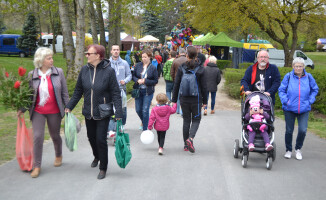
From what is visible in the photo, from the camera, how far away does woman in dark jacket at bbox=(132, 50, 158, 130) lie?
782cm

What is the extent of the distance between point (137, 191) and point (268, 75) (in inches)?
127

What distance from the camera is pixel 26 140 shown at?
5.47 m

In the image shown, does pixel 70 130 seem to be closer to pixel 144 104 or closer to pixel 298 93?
pixel 144 104

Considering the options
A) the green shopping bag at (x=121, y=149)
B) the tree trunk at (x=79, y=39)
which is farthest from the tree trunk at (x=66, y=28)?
the green shopping bag at (x=121, y=149)

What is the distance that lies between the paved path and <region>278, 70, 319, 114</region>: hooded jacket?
962mm

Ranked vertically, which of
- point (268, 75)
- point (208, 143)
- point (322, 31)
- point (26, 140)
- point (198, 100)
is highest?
point (322, 31)

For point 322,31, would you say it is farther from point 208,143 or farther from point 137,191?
point 137,191

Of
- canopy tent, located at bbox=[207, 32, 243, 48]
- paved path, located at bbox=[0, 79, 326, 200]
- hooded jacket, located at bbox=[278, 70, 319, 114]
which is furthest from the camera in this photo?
canopy tent, located at bbox=[207, 32, 243, 48]

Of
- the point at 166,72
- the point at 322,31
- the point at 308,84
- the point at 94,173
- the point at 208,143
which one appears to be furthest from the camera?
the point at 322,31

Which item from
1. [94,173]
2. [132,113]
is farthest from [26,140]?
[132,113]

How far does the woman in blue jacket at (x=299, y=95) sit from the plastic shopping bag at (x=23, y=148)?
4232 mm

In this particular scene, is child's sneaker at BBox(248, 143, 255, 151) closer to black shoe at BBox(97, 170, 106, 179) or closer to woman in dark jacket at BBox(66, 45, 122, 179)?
woman in dark jacket at BBox(66, 45, 122, 179)

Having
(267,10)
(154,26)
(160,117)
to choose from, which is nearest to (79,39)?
(160,117)

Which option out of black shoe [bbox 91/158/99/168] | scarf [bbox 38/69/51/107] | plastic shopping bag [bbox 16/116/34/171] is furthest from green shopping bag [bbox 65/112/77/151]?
plastic shopping bag [bbox 16/116/34/171]
